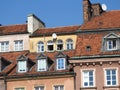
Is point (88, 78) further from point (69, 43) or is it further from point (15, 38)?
point (15, 38)

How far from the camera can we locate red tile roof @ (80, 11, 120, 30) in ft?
226

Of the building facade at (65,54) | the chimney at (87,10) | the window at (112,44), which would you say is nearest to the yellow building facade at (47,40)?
the building facade at (65,54)

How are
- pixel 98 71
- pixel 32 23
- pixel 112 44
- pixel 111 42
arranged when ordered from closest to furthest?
1. pixel 98 71
2. pixel 112 44
3. pixel 111 42
4. pixel 32 23

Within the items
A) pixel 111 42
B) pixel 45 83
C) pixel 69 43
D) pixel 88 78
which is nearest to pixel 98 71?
pixel 88 78

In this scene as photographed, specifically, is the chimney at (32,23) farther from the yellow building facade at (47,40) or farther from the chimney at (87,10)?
Answer: the chimney at (87,10)

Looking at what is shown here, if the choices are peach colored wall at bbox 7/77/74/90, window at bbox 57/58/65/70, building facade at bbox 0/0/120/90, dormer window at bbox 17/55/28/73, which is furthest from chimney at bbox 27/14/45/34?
peach colored wall at bbox 7/77/74/90

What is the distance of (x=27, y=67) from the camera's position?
225 feet

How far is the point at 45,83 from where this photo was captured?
66.9m

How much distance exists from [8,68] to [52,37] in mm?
7336

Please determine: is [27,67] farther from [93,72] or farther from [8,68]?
[93,72]

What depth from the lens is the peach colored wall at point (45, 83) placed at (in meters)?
65.9

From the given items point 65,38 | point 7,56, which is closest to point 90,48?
point 65,38

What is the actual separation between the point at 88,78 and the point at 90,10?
11.6 meters

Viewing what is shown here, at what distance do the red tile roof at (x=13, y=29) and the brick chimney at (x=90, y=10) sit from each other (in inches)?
336
